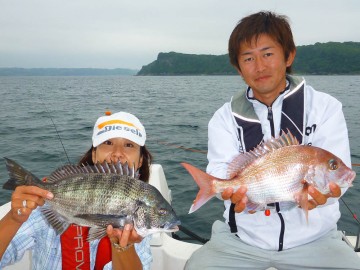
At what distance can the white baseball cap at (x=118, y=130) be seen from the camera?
3282 millimetres

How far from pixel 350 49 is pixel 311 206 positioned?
516ft

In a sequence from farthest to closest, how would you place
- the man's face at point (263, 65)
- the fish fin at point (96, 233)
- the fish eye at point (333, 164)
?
the man's face at point (263, 65), the fish eye at point (333, 164), the fish fin at point (96, 233)

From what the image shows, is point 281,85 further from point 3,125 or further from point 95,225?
point 3,125

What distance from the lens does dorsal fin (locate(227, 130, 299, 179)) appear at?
3.22 metres

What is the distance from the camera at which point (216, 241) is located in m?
3.94

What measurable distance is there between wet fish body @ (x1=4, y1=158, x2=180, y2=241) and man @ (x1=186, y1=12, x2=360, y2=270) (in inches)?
41.1

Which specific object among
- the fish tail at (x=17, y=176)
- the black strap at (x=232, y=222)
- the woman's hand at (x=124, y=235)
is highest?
the fish tail at (x=17, y=176)

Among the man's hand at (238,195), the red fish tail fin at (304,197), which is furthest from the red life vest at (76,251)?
the red fish tail fin at (304,197)

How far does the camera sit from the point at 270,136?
3.93m

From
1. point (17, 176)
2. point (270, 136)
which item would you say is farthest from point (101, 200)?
point (270, 136)

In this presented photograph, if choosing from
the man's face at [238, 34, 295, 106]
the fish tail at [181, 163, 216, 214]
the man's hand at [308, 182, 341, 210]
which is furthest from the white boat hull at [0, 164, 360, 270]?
the man's face at [238, 34, 295, 106]

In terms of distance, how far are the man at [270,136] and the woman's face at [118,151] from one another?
0.94 meters

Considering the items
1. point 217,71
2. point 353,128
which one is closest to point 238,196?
point 353,128

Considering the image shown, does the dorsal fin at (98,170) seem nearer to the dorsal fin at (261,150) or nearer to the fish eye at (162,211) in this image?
the fish eye at (162,211)
